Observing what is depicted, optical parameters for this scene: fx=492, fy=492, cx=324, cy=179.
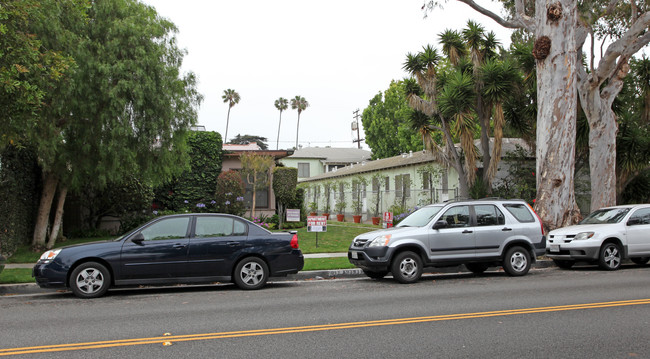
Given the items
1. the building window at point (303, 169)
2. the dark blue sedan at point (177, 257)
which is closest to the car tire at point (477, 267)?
the dark blue sedan at point (177, 257)

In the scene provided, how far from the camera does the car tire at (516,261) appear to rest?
11.0 metres

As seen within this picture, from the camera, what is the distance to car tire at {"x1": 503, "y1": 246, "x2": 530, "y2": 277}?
1102 centimetres

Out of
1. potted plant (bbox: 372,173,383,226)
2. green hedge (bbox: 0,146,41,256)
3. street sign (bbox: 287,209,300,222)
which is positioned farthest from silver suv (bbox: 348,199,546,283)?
potted plant (bbox: 372,173,383,226)

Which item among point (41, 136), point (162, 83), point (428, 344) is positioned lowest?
point (428, 344)

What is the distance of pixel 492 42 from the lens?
68.6 ft

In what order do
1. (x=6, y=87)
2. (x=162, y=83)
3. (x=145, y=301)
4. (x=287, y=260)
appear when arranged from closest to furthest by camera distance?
(x=145, y=301) → (x=6, y=87) → (x=287, y=260) → (x=162, y=83)

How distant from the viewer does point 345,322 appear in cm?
658

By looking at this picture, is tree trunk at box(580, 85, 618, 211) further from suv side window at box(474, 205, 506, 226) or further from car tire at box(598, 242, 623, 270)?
suv side window at box(474, 205, 506, 226)

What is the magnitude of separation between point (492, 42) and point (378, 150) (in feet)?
104

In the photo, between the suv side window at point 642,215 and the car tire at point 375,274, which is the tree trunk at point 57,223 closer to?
the car tire at point 375,274

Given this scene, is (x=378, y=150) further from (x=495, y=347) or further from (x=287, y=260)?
(x=495, y=347)

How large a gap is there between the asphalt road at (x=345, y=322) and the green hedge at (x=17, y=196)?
604cm

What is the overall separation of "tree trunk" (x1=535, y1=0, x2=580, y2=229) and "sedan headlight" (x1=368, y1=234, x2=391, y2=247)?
7841 millimetres

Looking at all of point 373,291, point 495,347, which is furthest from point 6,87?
point 495,347
